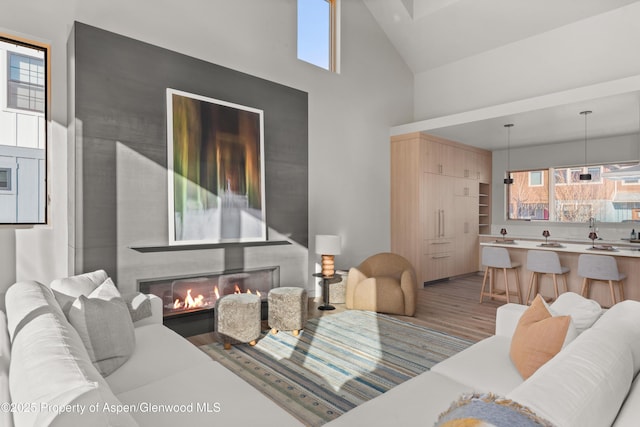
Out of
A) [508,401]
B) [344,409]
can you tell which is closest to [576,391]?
[508,401]

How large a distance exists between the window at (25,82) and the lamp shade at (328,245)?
3228mm

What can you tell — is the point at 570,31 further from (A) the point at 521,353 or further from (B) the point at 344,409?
(B) the point at 344,409

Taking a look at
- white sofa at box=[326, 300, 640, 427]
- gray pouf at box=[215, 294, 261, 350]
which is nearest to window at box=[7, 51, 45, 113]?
gray pouf at box=[215, 294, 261, 350]

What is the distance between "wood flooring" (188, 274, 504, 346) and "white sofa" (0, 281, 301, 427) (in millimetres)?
1573

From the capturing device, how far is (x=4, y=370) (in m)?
1.27

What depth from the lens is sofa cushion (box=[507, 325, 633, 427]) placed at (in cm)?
86

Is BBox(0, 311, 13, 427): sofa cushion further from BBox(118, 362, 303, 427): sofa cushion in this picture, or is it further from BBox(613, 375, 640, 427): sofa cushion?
BBox(613, 375, 640, 427): sofa cushion

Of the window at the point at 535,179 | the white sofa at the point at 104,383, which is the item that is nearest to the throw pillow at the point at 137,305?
the white sofa at the point at 104,383

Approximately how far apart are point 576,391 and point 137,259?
3.58 meters

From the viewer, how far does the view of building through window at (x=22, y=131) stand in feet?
10.3

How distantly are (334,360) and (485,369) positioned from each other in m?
1.43

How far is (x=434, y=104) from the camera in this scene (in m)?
6.88

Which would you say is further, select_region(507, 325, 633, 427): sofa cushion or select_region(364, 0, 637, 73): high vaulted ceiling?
select_region(364, 0, 637, 73): high vaulted ceiling

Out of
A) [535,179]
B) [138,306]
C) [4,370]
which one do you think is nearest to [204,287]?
[138,306]
